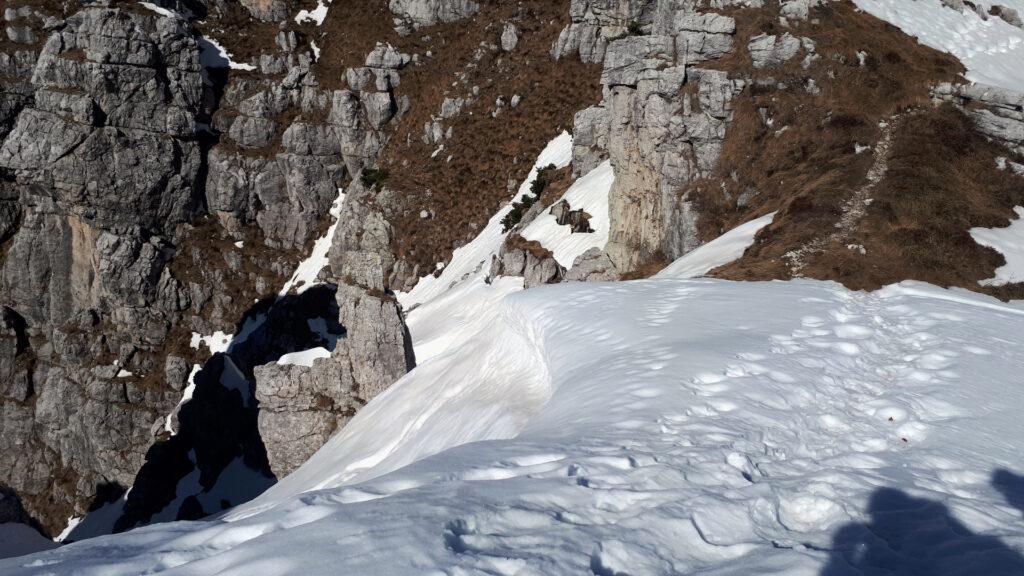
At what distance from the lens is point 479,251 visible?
5978 cm

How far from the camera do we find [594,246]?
47.8 meters

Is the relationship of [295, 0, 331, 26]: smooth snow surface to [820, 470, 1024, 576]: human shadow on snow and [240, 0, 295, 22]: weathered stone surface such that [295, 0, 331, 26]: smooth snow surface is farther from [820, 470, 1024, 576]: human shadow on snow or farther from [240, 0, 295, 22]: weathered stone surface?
[820, 470, 1024, 576]: human shadow on snow

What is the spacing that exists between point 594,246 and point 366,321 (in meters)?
16.4

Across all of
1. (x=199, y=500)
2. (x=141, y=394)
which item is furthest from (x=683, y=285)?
(x=141, y=394)

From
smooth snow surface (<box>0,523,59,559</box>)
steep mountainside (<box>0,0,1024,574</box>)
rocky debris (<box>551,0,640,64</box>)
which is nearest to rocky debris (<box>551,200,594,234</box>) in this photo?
steep mountainside (<box>0,0,1024,574</box>)

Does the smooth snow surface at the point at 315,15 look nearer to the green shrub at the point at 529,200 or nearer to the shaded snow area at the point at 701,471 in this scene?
the green shrub at the point at 529,200

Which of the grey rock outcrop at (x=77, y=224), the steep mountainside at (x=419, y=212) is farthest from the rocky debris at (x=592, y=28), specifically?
the grey rock outcrop at (x=77, y=224)

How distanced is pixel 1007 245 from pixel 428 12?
254 ft

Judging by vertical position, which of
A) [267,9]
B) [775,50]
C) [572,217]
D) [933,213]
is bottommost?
[933,213]

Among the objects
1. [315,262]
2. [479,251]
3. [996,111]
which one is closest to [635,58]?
[996,111]

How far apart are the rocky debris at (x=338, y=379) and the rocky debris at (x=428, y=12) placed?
53238 millimetres

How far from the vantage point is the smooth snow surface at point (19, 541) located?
52562 millimetres

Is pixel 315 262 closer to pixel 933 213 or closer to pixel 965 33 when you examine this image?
pixel 965 33

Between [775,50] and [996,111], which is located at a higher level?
[775,50]
